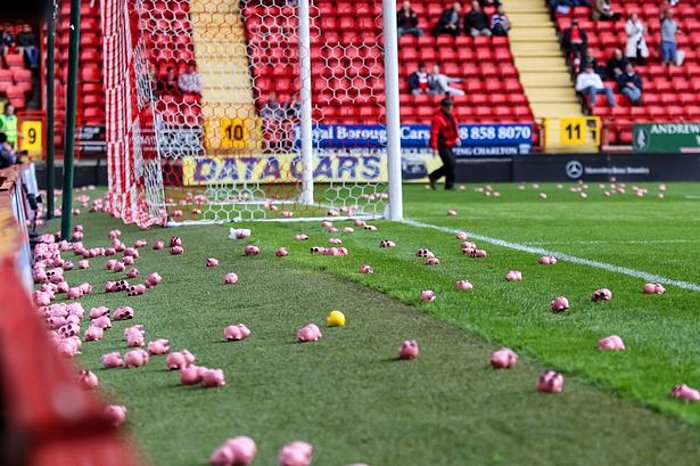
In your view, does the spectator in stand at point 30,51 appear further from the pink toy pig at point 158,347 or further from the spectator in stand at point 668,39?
the pink toy pig at point 158,347

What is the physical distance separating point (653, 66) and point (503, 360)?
28316mm

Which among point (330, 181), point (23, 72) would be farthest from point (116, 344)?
point (23, 72)

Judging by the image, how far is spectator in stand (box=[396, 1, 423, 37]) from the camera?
29781 mm

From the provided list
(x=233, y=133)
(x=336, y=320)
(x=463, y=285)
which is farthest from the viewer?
(x=233, y=133)

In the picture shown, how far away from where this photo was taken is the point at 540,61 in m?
30.8

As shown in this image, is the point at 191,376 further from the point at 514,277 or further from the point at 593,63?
the point at 593,63

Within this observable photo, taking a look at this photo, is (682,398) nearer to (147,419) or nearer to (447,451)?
(447,451)

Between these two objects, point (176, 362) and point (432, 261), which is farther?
point (432, 261)

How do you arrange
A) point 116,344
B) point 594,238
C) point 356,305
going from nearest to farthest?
point 116,344 → point 356,305 → point 594,238

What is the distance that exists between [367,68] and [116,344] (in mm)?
12949

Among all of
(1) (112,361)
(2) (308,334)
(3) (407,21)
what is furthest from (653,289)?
(3) (407,21)

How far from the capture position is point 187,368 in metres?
4.07

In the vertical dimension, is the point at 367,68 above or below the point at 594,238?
above

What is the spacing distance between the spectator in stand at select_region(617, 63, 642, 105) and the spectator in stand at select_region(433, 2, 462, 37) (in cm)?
397
